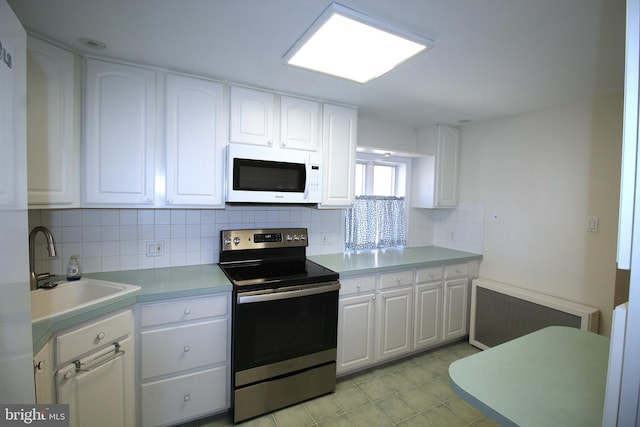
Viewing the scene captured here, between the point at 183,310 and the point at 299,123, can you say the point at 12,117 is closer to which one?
the point at 183,310

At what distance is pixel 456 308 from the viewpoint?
2949 mm

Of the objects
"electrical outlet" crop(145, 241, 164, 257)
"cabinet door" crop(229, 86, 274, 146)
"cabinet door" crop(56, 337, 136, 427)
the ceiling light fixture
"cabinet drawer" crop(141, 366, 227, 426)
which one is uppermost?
the ceiling light fixture

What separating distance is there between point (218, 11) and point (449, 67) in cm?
132

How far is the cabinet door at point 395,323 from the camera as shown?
2502mm

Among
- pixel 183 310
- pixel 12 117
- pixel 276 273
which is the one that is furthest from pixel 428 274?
pixel 12 117

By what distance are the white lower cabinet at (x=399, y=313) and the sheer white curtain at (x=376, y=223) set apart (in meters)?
0.64

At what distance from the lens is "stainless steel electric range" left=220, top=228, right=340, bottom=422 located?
1864 millimetres

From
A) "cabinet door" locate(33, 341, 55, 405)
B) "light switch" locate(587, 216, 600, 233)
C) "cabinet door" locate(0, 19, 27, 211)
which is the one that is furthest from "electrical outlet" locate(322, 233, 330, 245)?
"cabinet door" locate(0, 19, 27, 211)

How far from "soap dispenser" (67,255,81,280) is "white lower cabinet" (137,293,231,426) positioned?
1.68 feet

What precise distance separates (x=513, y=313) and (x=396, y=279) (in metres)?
1.11

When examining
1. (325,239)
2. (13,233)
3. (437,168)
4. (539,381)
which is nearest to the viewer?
(13,233)

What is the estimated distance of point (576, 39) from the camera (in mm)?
1451

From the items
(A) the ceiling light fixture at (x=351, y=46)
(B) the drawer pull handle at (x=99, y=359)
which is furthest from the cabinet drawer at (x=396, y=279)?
(B) the drawer pull handle at (x=99, y=359)

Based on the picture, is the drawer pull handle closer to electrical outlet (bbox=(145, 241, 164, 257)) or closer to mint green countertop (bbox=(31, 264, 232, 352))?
mint green countertop (bbox=(31, 264, 232, 352))
